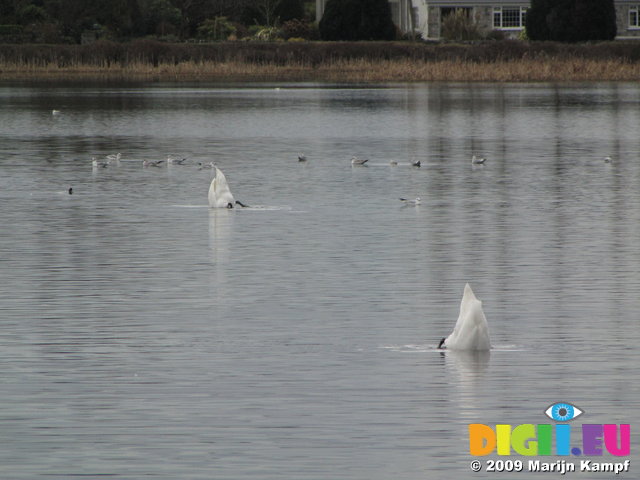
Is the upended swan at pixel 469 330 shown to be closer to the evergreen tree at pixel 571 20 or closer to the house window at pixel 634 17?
the evergreen tree at pixel 571 20

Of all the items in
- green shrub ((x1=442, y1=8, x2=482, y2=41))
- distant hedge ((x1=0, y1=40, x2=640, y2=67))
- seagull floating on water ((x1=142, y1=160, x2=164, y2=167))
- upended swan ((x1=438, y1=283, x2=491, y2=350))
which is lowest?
seagull floating on water ((x1=142, y1=160, x2=164, y2=167))

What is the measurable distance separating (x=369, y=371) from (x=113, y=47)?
69.0m

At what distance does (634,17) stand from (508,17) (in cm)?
782

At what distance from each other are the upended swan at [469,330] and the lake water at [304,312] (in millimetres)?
146

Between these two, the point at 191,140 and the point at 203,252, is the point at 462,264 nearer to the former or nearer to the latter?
the point at 203,252

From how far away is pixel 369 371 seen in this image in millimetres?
11664

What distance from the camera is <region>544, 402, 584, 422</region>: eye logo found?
10.1 metres

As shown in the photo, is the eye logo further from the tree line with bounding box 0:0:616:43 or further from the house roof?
the house roof

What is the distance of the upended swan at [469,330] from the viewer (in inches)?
467

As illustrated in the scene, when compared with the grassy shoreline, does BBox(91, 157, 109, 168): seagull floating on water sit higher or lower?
lower

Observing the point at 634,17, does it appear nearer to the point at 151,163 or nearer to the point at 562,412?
the point at 151,163

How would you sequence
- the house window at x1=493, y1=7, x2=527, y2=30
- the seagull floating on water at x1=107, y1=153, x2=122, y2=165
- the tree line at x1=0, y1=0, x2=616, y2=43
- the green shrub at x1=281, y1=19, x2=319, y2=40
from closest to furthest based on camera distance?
the seagull floating on water at x1=107, y1=153, x2=122, y2=165 → the tree line at x1=0, y1=0, x2=616, y2=43 → the green shrub at x1=281, y1=19, x2=319, y2=40 → the house window at x1=493, y1=7, x2=527, y2=30

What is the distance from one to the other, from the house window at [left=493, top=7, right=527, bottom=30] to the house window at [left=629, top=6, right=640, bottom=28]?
6524 mm

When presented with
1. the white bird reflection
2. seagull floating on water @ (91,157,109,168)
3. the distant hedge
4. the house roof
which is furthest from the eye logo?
the house roof
